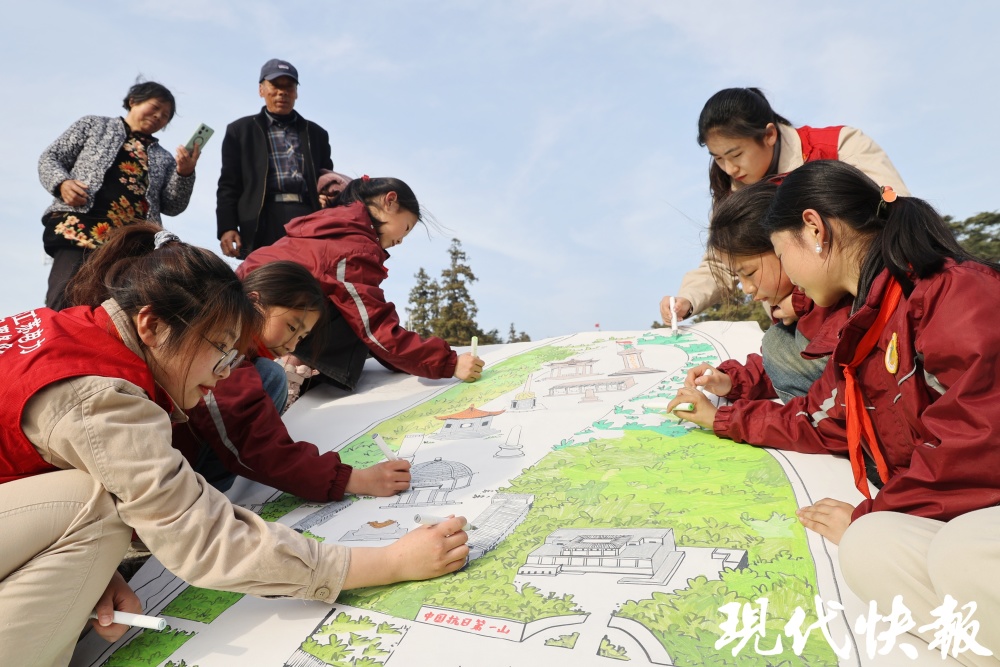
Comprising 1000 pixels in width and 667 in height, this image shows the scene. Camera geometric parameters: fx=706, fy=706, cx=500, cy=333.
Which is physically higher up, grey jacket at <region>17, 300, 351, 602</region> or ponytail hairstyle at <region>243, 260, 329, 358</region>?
ponytail hairstyle at <region>243, 260, 329, 358</region>

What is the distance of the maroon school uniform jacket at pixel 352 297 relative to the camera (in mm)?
3143

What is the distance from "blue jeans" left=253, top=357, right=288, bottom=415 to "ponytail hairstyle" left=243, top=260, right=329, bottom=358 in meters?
0.39

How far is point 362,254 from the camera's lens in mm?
3176

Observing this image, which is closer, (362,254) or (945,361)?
(945,361)

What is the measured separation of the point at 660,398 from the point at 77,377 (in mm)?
1923

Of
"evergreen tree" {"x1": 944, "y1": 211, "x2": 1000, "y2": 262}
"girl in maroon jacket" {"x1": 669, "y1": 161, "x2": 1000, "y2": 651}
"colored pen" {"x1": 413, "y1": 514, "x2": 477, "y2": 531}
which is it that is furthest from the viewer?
"evergreen tree" {"x1": 944, "y1": 211, "x2": 1000, "y2": 262}

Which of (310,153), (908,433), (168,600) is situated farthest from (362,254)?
(908,433)

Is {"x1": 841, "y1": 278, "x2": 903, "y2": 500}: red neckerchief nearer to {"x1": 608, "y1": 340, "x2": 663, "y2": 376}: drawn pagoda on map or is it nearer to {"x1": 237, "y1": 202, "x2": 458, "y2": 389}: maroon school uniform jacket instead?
{"x1": 608, "y1": 340, "x2": 663, "y2": 376}: drawn pagoda on map

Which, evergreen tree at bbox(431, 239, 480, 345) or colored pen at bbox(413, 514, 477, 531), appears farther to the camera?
evergreen tree at bbox(431, 239, 480, 345)

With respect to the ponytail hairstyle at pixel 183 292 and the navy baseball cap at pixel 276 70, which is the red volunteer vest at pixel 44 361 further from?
the navy baseball cap at pixel 276 70

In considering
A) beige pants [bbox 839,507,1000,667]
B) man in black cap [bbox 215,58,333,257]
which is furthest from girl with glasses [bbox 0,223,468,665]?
man in black cap [bbox 215,58,333,257]

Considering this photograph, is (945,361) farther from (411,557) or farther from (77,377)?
(77,377)

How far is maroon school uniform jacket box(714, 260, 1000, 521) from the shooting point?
1.30 meters

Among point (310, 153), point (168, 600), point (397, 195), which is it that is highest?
point (310, 153)
